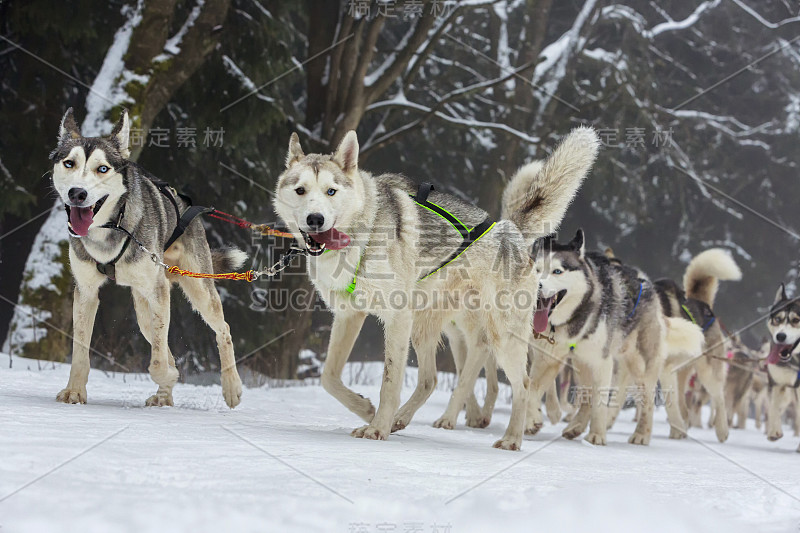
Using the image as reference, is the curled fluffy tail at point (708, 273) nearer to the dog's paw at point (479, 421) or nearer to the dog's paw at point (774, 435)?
the dog's paw at point (774, 435)

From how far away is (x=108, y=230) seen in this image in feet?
14.8

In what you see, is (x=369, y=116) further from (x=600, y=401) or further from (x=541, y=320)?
(x=600, y=401)

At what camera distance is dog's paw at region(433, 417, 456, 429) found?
614cm

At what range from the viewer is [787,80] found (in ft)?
70.7

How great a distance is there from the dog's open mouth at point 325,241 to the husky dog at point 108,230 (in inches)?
41.3

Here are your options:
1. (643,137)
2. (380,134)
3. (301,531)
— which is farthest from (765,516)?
(643,137)

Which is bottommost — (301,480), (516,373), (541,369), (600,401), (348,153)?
(301,480)

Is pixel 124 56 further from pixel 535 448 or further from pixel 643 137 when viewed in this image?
pixel 643 137

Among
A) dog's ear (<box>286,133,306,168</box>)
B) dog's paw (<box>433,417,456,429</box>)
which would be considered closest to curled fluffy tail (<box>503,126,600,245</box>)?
dog's paw (<box>433,417,456,429</box>)

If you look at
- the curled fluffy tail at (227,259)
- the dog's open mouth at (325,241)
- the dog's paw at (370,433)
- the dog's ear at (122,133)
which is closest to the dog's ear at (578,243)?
the curled fluffy tail at (227,259)

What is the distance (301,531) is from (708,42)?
2139cm

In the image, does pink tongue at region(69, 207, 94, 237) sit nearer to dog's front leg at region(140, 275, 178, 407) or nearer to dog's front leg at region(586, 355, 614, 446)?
dog's front leg at region(140, 275, 178, 407)

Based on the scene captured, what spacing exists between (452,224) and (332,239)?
988mm

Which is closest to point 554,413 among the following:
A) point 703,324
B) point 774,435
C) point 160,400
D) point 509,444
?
point 774,435
